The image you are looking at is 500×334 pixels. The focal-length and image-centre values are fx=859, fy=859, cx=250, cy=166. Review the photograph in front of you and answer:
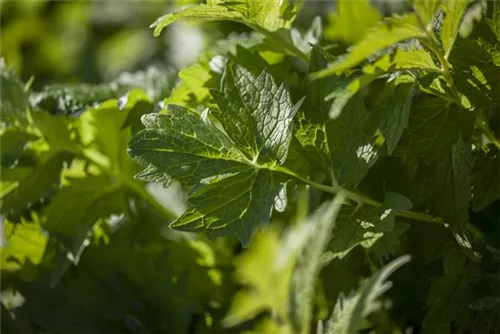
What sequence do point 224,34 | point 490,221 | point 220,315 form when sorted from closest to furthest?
point 490,221 → point 220,315 → point 224,34

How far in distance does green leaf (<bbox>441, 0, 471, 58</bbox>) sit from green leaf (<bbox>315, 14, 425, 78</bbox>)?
1.0 inches

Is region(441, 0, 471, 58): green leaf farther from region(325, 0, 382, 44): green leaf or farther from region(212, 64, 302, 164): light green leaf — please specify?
region(325, 0, 382, 44): green leaf

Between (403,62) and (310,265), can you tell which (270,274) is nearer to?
(310,265)

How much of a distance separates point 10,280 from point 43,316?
0.26 feet

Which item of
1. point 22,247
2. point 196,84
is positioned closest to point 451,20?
point 196,84

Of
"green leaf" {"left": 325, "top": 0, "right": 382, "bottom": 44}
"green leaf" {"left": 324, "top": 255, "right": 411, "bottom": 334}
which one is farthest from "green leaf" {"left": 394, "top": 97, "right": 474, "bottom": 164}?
"green leaf" {"left": 325, "top": 0, "right": 382, "bottom": 44}

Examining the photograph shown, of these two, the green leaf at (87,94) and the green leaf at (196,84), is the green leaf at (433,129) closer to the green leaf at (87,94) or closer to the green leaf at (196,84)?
the green leaf at (196,84)

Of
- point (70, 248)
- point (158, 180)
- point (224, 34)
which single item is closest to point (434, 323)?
point (158, 180)

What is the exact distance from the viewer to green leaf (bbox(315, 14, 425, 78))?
501 millimetres

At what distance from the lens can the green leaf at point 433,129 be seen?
63 cm

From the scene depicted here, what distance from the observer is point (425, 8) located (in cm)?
53

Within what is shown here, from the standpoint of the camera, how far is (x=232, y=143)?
2.07 ft

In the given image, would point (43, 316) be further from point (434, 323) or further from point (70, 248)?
point (434, 323)

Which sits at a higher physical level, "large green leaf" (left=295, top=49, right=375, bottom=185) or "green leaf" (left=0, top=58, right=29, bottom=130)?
"large green leaf" (left=295, top=49, right=375, bottom=185)
